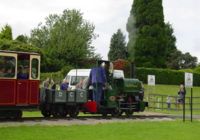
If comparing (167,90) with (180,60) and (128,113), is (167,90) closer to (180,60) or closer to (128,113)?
(128,113)

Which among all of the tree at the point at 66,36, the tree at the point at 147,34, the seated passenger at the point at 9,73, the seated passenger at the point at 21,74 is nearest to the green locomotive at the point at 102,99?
the seated passenger at the point at 21,74

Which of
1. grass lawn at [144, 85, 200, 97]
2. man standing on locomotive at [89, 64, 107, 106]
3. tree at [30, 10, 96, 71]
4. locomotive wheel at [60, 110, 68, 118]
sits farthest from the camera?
tree at [30, 10, 96, 71]

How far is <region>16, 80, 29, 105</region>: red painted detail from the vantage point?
23.0 meters

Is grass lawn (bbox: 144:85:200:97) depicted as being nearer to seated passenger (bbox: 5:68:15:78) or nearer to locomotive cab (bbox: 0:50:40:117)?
locomotive cab (bbox: 0:50:40:117)

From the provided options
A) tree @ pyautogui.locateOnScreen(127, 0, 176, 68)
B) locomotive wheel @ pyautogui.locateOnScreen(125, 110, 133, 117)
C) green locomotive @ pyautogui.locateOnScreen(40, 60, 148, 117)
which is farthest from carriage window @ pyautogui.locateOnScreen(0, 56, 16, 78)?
tree @ pyautogui.locateOnScreen(127, 0, 176, 68)

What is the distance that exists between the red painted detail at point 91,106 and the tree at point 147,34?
49663 mm

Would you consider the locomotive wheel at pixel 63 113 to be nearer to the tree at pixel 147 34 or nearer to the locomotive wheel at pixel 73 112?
the locomotive wheel at pixel 73 112

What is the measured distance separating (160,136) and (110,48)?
307 ft

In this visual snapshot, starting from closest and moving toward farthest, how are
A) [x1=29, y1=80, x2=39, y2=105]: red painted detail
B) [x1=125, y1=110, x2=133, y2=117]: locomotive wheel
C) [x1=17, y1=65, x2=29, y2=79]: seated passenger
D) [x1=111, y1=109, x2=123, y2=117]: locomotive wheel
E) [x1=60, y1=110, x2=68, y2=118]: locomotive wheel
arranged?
[x1=17, y1=65, x2=29, y2=79]: seated passenger, [x1=29, y1=80, x2=39, y2=105]: red painted detail, [x1=60, y1=110, x2=68, y2=118]: locomotive wheel, [x1=111, y1=109, x2=123, y2=117]: locomotive wheel, [x1=125, y1=110, x2=133, y2=117]: locomotive wheel

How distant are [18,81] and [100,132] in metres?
5.47

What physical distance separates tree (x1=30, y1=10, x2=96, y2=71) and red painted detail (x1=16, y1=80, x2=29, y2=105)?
41.5 meters

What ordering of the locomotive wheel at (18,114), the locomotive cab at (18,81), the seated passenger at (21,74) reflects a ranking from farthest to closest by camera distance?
1. the locomotive wheel at (18,114)
2. the seated passenger at (21,74)
3. the locomotive cab at (18,81)

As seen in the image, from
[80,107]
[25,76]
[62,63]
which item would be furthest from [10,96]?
[62,63]

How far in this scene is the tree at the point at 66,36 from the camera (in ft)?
225
